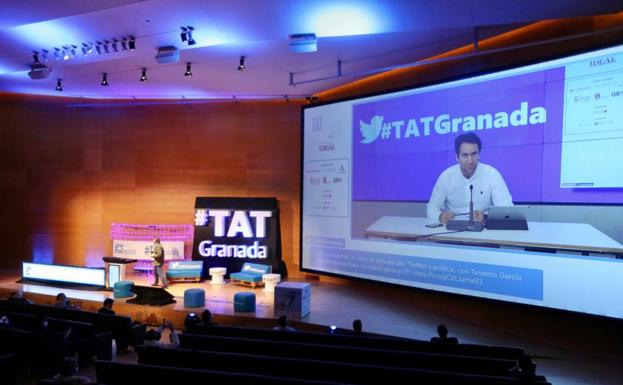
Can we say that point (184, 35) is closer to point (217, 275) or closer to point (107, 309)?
point (107, 309)

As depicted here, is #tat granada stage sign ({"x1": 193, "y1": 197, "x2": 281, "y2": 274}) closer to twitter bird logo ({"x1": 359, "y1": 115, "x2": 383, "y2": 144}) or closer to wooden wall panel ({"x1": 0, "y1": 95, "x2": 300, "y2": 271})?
wooden wall panel ({"x1": 0, "y1": 95, "x2": 300, "y2": 271})

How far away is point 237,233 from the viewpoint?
9531mm

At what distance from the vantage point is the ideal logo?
7.13 m

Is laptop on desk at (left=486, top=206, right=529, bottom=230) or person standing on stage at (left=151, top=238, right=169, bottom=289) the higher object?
laptop on desk at (left=486, top=206, right=529, bottom=230)

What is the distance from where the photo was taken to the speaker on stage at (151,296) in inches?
280

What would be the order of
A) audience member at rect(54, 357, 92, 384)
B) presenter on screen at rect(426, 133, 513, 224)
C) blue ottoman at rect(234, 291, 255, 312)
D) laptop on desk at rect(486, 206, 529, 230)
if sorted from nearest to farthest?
audience member at rect(54, 357, 92, 384), laptop on desk at rect(486, 206, 529, 230), presenter on screen at rect(426, 133, 513, 224), blue ottoman at rect(234, 291, 255, 312)

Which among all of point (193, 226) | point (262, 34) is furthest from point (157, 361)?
point (193, 226)

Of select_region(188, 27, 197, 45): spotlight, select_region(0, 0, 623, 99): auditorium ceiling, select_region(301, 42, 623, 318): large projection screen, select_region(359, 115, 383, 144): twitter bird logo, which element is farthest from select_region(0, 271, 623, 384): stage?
select_region(188, 27, 197, 45): spotlight

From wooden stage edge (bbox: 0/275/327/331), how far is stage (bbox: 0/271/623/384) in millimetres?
15

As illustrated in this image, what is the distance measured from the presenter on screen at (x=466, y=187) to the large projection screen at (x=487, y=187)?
0.14 feet

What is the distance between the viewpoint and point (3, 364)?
12.0 ft

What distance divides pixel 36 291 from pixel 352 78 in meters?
7.25

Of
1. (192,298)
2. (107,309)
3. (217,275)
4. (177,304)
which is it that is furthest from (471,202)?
(217,275)

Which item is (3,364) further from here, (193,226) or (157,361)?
(193,226)
